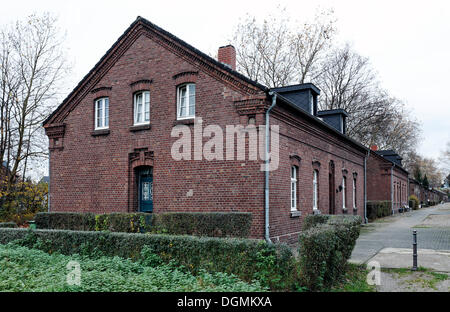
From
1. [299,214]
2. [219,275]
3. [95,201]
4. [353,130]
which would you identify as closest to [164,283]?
Answer: [219,275]

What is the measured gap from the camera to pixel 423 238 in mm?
16469

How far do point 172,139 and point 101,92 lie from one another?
178 inches

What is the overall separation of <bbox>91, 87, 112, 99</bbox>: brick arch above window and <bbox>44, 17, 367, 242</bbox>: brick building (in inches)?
1.9

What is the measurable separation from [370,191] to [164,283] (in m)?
34.2

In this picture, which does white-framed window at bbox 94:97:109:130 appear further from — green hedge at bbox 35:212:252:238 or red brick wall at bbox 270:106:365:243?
red brick wall at bbox 270:106:365:243

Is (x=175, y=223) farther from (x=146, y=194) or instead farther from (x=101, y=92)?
(x=101, y=92)

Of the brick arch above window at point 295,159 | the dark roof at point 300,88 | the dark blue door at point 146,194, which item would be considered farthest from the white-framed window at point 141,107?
the dark roof at point 300,88

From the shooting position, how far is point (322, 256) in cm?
718

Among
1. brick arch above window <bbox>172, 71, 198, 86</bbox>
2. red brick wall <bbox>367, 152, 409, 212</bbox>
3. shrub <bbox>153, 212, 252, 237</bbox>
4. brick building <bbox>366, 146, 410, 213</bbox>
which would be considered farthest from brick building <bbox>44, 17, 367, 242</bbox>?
red brick wall <bbox>367, 152, 409, 212</bbox>

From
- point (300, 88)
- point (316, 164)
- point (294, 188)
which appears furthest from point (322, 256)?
point (300, 88)

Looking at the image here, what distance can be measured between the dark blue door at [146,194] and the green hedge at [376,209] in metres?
19.8

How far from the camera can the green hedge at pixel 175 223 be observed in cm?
1138

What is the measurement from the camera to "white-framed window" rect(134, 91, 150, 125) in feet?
51.2

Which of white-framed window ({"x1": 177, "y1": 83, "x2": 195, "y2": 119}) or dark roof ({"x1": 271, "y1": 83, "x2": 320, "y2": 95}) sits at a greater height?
dark roof ({"x1": 271, "y1": 83, "x2": 320, "y2": 95})
